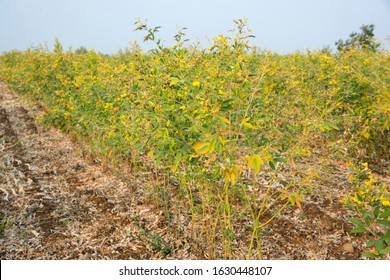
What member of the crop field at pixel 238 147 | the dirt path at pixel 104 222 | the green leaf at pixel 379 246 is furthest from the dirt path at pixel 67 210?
the green leaf at pixel 379 246

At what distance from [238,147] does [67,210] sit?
287cm

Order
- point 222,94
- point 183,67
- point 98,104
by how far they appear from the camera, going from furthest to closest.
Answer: point 98,104 → point 183,67 → point 222,94

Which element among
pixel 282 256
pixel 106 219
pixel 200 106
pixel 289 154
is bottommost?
pixel 282 256

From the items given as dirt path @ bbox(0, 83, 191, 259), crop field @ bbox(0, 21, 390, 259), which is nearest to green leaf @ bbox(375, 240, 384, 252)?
crop field @ bbox(0, 21, 390, 259)

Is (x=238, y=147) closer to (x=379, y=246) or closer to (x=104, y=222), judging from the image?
(x=379, y=246)

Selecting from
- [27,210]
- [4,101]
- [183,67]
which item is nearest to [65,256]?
[27,210]

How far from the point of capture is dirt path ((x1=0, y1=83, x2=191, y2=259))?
154 inches

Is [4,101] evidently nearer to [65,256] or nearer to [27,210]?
[27,210]

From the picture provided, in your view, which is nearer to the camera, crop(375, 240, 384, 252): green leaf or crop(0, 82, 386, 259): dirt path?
crop(375, 240, 384, 252): green leaf

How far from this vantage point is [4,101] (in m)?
12.5

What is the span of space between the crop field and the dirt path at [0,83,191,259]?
0.13 metres

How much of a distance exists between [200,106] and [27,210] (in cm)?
340

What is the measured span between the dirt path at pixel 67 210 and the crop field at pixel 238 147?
127 millimetres

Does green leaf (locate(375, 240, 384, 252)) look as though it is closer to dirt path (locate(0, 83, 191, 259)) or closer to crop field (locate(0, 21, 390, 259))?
crop field (locate(0, 21, 390, 259))
